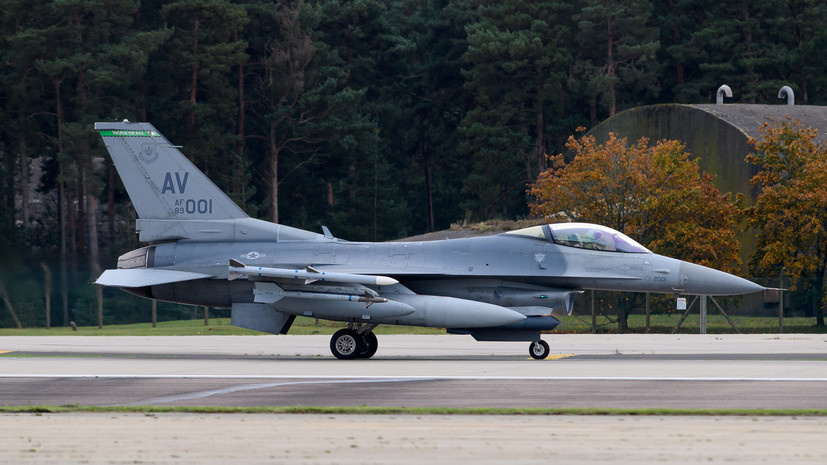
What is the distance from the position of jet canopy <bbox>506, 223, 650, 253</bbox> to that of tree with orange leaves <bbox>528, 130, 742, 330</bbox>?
56.2 feet

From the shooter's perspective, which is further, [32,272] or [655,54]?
[655,54]

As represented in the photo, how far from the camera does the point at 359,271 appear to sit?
21.4 meters

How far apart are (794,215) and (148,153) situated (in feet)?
77.6

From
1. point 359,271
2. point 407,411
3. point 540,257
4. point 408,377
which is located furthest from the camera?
point 359,271

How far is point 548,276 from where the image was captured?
68.9 feet

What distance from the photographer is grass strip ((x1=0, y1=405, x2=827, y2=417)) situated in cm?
1234

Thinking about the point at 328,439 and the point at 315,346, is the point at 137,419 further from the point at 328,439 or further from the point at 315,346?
the point at 315,346

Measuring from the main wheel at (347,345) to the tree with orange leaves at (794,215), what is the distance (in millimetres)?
20427

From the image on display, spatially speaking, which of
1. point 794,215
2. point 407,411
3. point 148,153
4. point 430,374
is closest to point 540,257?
point 430,374

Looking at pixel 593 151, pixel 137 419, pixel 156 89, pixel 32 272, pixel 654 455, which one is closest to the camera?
pixel 654 455

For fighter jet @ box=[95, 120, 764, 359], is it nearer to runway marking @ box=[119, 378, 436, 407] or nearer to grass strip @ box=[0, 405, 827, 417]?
runway marking @ box=[119, 378, 436, 407]

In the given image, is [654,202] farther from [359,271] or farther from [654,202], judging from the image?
[359,271]

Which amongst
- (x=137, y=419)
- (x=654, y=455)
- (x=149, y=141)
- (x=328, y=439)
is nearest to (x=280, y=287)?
(x=149, y=141)

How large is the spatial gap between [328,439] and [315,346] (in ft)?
47.8
